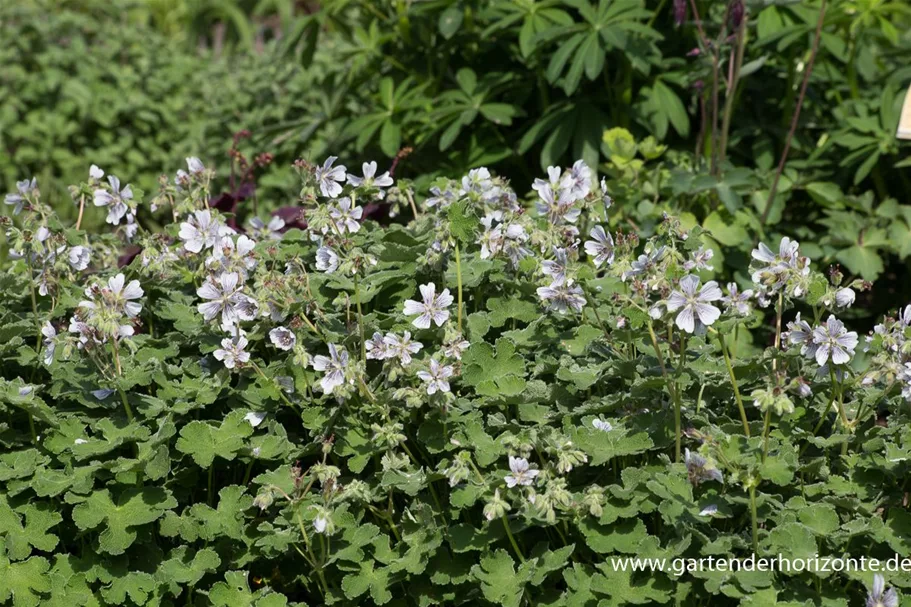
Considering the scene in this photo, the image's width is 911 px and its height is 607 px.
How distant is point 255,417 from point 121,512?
11.7 inches

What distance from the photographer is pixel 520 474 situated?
1.87 m

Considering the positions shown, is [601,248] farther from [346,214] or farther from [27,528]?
[27,528]

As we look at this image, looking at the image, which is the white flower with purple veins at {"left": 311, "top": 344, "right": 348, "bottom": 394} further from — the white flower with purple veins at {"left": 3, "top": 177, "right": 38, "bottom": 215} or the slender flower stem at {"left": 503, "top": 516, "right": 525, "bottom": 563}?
the white flower with purple veins at {"left": 3, "top": 177, "right": 38, "bottom": 215}

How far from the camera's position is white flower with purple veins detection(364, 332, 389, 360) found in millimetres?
1990

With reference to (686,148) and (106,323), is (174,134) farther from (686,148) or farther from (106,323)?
(106,323)

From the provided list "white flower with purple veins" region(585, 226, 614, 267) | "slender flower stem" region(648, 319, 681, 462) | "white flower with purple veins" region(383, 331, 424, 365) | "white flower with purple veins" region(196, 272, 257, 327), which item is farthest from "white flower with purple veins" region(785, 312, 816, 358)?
"white flower with purple veins" region(196, 272, 257, 327)

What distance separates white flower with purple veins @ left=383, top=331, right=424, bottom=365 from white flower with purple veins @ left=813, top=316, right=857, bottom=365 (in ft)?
2.31

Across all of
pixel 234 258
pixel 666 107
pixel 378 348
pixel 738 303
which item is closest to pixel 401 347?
pixel 378 348

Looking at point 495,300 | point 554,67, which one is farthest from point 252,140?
point 495,300

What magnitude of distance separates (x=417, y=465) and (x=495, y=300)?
1.28 ft

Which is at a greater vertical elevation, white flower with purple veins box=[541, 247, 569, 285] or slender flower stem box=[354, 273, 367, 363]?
white flower with purple veins box=[541, 247, 569, 285]

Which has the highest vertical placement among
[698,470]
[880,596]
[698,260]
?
[698,260]

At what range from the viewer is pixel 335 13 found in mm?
3871

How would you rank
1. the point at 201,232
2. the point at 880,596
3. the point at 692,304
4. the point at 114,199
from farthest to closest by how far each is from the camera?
the point at 114,199 → the point at 201,232 → the point at 692,304 → the point at 880,596
